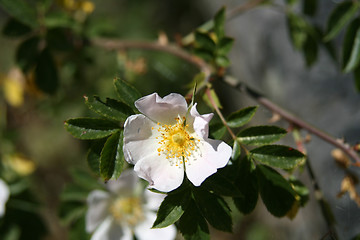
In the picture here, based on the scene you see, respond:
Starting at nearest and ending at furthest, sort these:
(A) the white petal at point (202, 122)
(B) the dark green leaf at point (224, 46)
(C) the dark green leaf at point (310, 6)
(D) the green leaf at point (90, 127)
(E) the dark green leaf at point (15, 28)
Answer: (A) the white petal at point (202, 122) < (D) the green leaf at point (90, 127) < (B) the dark green leaf at point (224, 46) < (E) the dark green leaf at point (15, 28) < (C) the dark green leaf at point (310, 6)

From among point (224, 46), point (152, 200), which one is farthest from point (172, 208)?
point (152, 200)

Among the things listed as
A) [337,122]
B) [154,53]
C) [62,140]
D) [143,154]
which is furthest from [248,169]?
[62,140]

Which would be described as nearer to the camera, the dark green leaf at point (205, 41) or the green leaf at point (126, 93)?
the green leaf at point (126, 93)

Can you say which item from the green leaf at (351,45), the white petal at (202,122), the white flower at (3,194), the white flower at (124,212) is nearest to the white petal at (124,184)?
the white flower at (124,212)

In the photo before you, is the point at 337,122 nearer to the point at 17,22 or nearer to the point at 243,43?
the point at 243,43

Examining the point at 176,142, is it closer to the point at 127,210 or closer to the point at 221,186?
the point at 221,186

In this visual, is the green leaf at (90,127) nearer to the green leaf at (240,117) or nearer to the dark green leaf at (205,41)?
the green leaf at (240,117)

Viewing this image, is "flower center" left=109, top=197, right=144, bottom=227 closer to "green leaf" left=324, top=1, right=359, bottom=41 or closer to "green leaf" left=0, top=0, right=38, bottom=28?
"green leaf" left=0, top=0, right=38, bottom=28
